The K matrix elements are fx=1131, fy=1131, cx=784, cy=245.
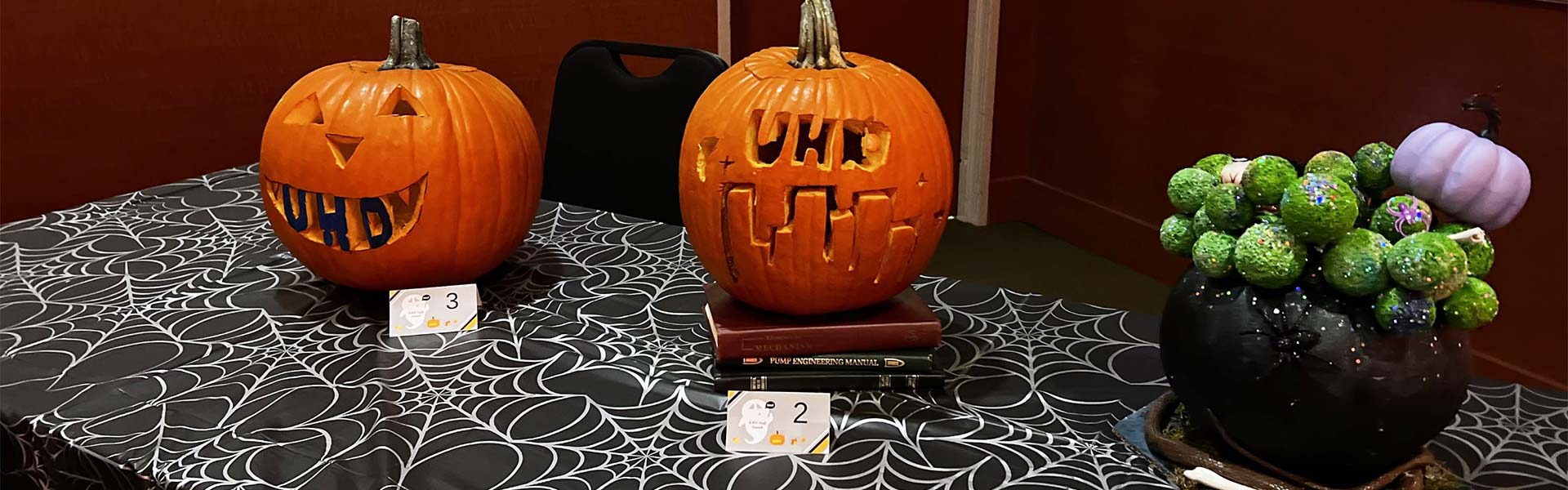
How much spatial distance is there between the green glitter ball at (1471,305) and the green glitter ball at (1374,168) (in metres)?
0.10

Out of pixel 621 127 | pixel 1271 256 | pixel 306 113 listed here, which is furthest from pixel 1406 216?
pixel 621 127

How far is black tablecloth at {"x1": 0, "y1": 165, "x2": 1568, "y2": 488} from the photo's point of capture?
3.29 ft

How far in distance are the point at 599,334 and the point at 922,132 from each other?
44cm

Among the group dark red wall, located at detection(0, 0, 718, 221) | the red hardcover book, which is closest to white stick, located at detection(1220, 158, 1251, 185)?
the red hardcover book

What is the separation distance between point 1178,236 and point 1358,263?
0.16m

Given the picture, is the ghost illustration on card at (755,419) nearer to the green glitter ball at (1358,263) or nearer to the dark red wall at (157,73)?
the green glitter ball at (1358,263)

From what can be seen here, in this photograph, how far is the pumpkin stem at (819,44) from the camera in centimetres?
117

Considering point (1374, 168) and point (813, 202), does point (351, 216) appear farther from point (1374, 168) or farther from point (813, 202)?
point (1374, 168)

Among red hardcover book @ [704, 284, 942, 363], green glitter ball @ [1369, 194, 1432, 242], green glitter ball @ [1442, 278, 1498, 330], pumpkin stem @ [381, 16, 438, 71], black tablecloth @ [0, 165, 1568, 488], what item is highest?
pumpkin stem @ [381, 16, 438, 71]

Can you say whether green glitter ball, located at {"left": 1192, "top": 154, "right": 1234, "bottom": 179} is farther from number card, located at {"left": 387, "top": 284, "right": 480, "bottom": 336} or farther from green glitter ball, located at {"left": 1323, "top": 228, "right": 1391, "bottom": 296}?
number card, located at {"left": 387, "top": 284, "right": 480, "bottom": 336}

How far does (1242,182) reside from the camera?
0.89 meters

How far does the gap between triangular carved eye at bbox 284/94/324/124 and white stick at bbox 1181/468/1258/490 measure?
40.3 inches

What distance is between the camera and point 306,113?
1336 mm

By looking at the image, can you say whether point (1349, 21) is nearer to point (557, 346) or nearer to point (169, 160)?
point (557, 346)
